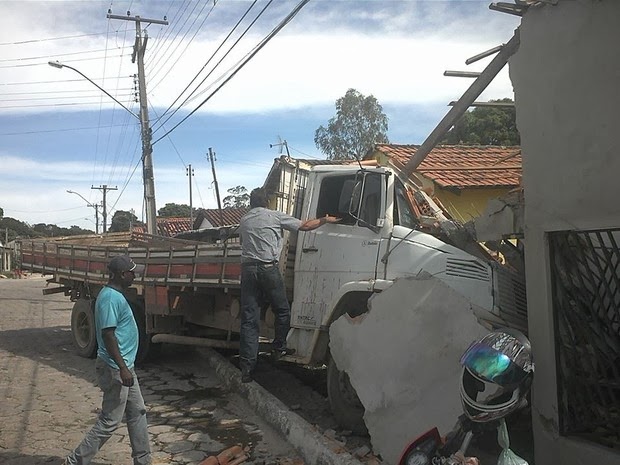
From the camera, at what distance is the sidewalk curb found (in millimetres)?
4207

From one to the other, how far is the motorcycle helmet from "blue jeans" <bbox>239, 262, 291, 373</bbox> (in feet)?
10.5

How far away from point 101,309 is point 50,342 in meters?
7.67

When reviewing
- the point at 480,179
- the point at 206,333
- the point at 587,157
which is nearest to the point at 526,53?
the point at 587,157

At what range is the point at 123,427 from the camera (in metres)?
5.62

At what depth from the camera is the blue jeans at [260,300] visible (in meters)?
5.73

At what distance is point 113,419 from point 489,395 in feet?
9.25

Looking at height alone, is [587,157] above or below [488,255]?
above

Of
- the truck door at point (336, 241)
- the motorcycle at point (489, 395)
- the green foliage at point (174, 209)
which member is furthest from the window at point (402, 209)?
the green foliage at point (174, 209)

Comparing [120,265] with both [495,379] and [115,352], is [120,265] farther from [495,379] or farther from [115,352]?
[495,379]

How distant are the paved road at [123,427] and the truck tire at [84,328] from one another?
0.20m

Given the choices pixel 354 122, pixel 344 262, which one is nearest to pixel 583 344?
pixel 344 262

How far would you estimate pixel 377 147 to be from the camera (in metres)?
14.3

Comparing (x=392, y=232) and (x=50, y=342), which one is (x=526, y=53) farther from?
(x=50, y=342)

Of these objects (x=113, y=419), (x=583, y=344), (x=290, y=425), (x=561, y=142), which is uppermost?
(x=561, y=142)
